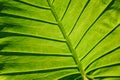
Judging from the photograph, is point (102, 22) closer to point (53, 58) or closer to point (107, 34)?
point (107, 34)

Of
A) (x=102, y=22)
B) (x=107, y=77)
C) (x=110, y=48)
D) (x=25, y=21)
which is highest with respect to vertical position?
(x=25, y=21)

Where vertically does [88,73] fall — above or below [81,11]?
below

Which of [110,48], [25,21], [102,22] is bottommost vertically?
[110,48]

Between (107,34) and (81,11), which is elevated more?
(81,11)

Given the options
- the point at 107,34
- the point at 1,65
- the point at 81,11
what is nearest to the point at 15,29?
the point at 1,65

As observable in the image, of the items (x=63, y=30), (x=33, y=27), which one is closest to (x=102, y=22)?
(x=63, y=30)

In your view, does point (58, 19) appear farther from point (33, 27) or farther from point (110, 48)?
point (110, 48)
